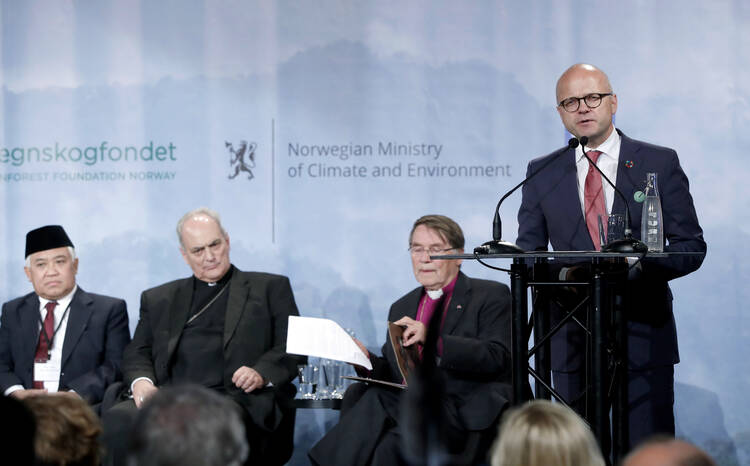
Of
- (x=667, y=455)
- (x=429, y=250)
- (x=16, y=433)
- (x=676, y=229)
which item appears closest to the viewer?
(x=16, y=433)

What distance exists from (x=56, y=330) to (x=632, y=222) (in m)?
3.10

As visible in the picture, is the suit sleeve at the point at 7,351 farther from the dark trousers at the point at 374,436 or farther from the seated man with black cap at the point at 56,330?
the dark trousers at the point at 374,436

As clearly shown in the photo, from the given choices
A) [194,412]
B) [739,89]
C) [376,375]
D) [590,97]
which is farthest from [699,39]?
[194,412]

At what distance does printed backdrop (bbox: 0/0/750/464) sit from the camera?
4871 millimetres

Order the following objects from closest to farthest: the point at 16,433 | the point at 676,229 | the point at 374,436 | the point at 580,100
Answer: the point at 16,433, the point at 676,229, the point at 580,100, the point at 374,436

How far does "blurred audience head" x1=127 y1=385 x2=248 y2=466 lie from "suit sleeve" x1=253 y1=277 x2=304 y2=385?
280 cm

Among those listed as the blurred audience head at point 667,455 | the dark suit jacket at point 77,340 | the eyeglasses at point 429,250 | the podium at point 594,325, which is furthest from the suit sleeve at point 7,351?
the blurred audience head at point 667,455

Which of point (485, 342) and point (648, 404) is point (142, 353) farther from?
point (648, 404)

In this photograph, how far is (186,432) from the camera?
1.38 m

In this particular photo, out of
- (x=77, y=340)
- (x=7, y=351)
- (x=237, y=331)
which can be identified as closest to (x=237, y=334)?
(x=237, y=331)

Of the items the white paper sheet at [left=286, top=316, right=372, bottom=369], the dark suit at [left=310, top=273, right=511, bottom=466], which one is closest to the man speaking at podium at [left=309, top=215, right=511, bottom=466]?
the dark suit at [left=310, top=273, right=511, bottom=466]

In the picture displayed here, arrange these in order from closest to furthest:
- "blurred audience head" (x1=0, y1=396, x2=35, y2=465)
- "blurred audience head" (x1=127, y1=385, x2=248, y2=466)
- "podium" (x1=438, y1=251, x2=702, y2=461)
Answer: "blurred audience head" (x1=127, y1=385, x2=248, y2=466)
"blurred audience head" (x1=0, y1=396, x2=35, y2=465)
"podium" (x1=438, y1=251, x2=702, y2=461)

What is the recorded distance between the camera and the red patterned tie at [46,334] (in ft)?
15.1

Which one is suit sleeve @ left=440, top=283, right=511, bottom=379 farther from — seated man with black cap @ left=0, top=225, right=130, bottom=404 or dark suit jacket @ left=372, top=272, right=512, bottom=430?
seated man with black cap @ left=0, top=225, right=130, bottom=404
